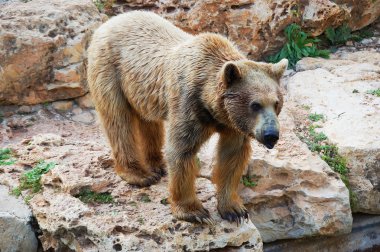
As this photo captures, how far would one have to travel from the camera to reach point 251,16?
9.61 metres

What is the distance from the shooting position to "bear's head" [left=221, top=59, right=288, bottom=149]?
15.2ft

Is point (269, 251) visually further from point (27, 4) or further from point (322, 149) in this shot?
point (27, 4)

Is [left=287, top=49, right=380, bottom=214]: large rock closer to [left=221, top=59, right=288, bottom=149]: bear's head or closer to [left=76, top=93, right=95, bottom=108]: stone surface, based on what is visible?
[left=221, top=59, right=288, bottom=149]: bear's head

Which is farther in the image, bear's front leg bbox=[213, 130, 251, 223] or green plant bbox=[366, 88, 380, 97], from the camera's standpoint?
green plant bbox=[366, 88, 380, 97]

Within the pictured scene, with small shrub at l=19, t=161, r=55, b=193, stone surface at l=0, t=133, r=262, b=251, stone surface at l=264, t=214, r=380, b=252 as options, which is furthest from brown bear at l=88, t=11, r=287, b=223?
stone surface at l=264, t=214, r=380, b=252

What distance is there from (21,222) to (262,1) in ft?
18.6

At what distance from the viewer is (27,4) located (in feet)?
29.0

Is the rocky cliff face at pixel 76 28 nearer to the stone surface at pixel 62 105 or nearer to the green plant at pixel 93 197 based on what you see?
the stone surface at pixel 62 105

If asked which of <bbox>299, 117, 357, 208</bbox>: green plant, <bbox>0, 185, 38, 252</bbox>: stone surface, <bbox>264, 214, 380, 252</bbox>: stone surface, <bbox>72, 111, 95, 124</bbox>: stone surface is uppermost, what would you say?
<bbox>299, 117, 357, 208</bbox>: green plant

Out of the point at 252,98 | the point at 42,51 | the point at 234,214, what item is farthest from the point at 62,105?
the point at 252,98

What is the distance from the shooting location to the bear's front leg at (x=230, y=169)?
17.7 ft

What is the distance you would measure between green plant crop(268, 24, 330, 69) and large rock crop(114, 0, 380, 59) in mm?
128

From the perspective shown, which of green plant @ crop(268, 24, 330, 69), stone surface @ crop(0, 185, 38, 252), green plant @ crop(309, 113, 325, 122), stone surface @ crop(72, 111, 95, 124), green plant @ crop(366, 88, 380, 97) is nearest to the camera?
stone surface @ crop(0, 185, 38, 252)

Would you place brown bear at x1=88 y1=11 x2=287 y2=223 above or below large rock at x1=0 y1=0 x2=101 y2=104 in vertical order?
above
